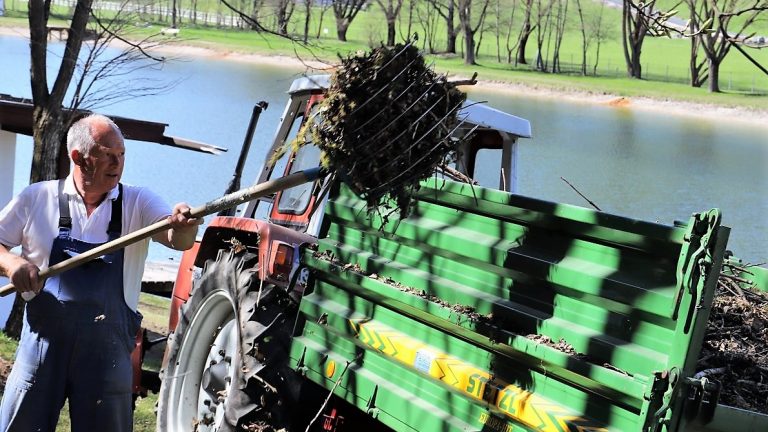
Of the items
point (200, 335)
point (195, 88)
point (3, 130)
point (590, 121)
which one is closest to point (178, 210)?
point (200, 335)

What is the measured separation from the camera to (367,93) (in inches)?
168

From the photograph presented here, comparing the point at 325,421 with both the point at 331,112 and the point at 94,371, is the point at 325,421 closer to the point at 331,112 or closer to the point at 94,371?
the point at 94,371

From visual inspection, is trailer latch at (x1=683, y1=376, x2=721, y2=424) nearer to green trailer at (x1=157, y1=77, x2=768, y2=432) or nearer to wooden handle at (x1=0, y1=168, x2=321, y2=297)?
green trailer at (x1=157, y1=77, x2=768, y2=432)

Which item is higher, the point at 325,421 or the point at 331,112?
the point at 331,112

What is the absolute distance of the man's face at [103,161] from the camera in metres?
4.42

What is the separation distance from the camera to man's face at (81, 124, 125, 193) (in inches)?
174

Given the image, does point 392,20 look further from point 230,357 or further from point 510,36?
point 510,36

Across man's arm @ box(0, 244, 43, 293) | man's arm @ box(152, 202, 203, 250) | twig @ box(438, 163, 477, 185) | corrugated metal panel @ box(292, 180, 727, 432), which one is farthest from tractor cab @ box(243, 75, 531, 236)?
man's arm @ box(0, 244, 43, 293)

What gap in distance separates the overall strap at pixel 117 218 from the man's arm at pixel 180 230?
147mm

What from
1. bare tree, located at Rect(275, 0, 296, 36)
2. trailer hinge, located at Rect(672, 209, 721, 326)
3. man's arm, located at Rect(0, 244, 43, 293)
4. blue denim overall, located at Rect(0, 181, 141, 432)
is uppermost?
bare tree, located at Rect(275, 0, 296, 36)

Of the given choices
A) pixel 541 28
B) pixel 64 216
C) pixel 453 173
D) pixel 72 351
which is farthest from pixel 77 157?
pixel 541 28

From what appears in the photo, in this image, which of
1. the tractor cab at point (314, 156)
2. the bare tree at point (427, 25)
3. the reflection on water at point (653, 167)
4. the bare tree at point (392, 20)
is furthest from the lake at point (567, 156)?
the tractor cab at point (314, 156)

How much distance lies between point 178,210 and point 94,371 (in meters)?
0.72

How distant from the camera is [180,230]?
4.43 meters
